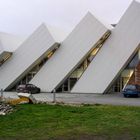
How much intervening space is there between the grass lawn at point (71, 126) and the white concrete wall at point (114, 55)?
80.4 feet

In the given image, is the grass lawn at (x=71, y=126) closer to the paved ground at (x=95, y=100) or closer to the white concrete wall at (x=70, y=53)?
the paved ground at (x=95, y=100)

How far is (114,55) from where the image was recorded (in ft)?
137

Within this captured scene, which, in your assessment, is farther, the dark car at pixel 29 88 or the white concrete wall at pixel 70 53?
the white concrete wall at pixel 70 53

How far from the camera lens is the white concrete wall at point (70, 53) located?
44.6 metres

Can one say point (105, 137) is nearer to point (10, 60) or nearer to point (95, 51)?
point (95, 51)

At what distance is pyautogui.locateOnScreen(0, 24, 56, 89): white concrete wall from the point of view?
48.5 meters

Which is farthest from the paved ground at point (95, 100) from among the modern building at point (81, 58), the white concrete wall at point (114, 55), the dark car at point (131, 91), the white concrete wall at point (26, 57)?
the white concrete wall at point (26, 57)

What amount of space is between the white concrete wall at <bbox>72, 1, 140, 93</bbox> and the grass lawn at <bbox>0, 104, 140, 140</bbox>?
80.4 ft

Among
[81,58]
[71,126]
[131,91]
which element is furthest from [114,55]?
[71,126]

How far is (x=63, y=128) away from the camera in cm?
1183

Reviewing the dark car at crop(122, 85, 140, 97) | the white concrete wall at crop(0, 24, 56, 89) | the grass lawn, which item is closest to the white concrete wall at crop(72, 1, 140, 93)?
the dark car at crop(122, 85, 140, 97)

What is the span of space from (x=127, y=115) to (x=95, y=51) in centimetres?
2968

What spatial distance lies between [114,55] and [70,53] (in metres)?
6.15

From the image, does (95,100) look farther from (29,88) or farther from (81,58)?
(29,88)
